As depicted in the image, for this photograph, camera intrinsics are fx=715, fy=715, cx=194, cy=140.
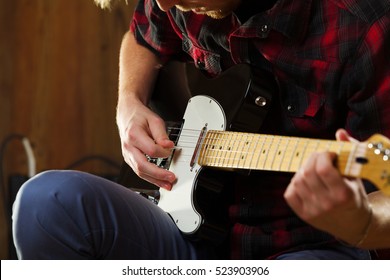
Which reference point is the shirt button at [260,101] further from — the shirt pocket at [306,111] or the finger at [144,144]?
the finger at [144,144]

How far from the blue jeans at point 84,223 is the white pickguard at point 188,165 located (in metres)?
0.05

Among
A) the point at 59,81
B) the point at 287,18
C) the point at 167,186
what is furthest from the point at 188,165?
the point at 59,81

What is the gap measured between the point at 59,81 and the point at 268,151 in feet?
4.91

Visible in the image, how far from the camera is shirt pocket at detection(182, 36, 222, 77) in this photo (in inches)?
50.7

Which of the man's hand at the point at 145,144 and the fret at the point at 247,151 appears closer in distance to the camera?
the fret at the point at 247,151

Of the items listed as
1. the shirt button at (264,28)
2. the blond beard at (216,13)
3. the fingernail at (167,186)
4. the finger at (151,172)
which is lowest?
the fingernail at (167,186)

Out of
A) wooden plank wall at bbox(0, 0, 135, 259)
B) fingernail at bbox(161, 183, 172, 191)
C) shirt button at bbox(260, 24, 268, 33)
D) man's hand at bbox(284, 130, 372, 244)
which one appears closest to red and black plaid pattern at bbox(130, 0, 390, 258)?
shirt button at bbox(260, 24, 268, 33)


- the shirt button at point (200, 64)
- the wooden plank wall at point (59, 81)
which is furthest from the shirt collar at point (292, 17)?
the wooden plank wall at point (59, 81)

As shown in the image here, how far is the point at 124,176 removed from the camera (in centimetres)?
139

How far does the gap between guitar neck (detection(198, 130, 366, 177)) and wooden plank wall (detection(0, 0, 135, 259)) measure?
1.28 metres

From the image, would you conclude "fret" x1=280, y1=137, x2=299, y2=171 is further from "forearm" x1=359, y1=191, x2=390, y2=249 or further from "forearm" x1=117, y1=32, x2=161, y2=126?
"forearm" x1=117, y1=32, x2=161, y2=126

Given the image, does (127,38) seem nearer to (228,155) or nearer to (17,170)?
(228,155)

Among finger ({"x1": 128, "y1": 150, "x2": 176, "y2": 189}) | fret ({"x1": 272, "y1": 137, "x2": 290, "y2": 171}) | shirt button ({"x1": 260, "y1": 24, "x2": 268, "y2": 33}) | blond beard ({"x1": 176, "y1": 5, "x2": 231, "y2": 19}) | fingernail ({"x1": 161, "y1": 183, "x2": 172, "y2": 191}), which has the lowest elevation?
fingernail ({"x1": 161, "y1": 183, "x2": 172, "y2": 191})

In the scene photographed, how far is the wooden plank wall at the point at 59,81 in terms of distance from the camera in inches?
90.2
